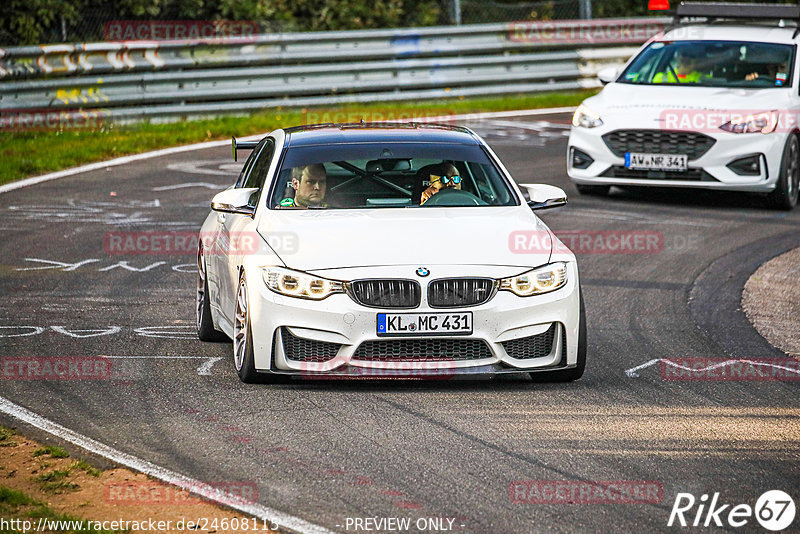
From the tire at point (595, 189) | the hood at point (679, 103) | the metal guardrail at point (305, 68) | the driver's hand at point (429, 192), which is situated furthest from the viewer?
the metal guardrail at point (305, 68)

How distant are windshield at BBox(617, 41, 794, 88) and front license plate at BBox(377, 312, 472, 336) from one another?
9.19 metres

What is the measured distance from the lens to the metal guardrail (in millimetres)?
20297

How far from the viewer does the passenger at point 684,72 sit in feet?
53.6

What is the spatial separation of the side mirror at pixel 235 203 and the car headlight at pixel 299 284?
1.03 metres

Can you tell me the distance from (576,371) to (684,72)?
29.7 ft

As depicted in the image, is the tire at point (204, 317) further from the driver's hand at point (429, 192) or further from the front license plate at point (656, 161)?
the front license plate at point (656, 161)

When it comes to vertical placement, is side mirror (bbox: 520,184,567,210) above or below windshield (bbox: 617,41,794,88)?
below

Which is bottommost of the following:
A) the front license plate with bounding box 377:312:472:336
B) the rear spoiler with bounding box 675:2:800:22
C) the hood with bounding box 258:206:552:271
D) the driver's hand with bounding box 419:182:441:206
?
the front license plate with bounding box 377:312:472:336

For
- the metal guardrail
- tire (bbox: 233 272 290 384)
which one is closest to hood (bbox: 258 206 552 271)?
tire (bbox: 233 272 290 384)

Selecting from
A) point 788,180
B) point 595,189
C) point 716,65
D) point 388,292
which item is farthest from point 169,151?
point 388,292

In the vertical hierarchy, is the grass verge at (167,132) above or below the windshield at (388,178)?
below

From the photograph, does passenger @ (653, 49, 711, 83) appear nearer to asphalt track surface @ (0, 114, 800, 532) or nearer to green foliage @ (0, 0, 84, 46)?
asphalt track surface @ (0, 114, 800, 532)

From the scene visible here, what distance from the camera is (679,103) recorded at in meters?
15.5

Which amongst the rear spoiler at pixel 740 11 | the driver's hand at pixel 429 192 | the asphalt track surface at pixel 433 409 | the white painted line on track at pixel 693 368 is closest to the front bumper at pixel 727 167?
the rear spoiler at pixel 740 11
